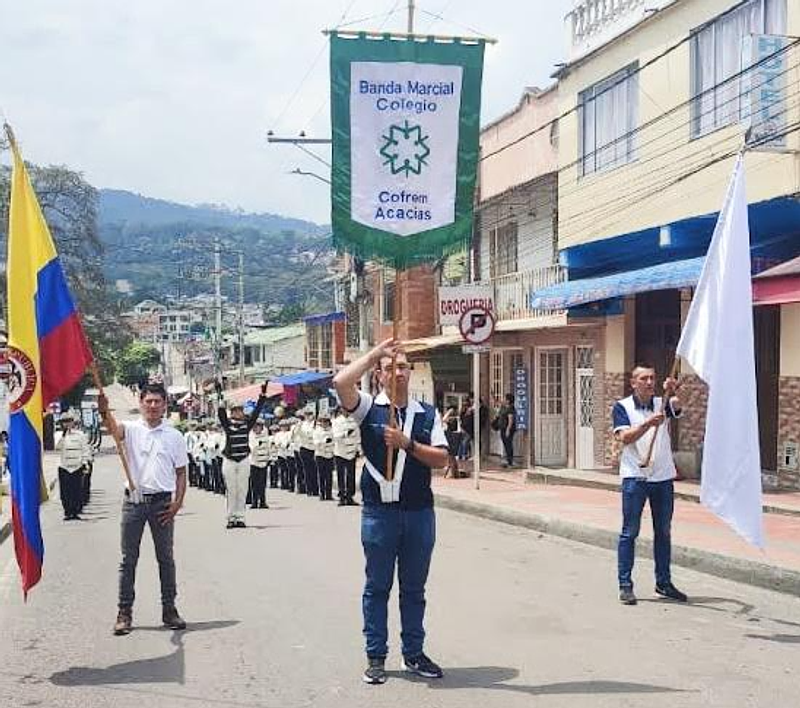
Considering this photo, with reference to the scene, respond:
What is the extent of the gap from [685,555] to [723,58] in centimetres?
968

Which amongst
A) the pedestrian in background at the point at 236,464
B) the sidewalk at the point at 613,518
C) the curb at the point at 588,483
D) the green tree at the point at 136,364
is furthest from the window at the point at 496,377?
the green tree at the point at 136,364

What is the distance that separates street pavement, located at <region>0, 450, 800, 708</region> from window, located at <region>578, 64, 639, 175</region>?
10634mm

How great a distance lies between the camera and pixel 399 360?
22.2 ft

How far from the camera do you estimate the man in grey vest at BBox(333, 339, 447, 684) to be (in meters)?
6.82

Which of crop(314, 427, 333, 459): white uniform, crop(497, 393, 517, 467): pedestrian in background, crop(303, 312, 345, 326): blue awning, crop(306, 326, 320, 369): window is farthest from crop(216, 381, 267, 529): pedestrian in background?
crop(306, 326, 320, 369): window

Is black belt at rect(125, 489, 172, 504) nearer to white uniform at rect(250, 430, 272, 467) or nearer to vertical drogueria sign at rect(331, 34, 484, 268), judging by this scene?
vertical drogueria sign at rect(331, 34, 484, 268)

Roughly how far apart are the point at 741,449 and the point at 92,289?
5262cm

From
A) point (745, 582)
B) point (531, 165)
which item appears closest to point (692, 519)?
point (745, 582)

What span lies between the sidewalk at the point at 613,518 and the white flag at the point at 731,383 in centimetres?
229

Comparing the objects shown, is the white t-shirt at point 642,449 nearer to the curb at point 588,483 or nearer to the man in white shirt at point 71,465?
the curb at point 588,483

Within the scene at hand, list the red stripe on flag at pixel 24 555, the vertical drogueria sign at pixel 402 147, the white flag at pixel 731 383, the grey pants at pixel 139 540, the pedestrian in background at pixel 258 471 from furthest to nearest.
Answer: the pedestrian in background at pixel 258 471 → the grey pants at pixel 139 540 → the white flag at pixel 731 383 → the vertical drogueria sign at pixel 402 147 → the red stripe on flag at pixel 24 555

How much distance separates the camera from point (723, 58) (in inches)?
723

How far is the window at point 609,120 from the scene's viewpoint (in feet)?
69.8

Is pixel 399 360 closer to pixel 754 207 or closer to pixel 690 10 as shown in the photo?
pixel 754 207
